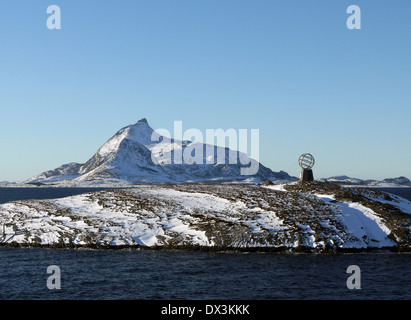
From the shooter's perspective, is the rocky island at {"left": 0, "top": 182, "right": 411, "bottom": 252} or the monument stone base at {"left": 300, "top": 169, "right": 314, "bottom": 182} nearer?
the rocky island at {"left": 0, "top": 182, "right": 411, "bottom": 252}

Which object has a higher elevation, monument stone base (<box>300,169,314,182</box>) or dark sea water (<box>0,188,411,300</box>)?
monument stone base (<box>300,169,314,182</box>)

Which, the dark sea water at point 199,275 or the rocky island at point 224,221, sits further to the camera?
the rocky island at point 224,221

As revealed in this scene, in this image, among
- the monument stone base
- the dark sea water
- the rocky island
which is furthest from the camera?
the monument stone base

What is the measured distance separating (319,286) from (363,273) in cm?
751

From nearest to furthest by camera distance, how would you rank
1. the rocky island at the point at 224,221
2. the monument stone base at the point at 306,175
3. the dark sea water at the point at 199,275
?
→ the dark sea water at the point at 199,275
the rocky island at the point at 224,221
the monument stone base at the point at 306,175

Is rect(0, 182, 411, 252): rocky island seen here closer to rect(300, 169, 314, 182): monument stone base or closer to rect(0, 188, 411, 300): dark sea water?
rect(0, 188, 411, 300): dark sea water

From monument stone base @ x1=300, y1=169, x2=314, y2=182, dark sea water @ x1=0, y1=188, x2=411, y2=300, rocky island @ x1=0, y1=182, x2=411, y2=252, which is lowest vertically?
dark sea water @ x1=0, y1=188, x2=411, y2=300

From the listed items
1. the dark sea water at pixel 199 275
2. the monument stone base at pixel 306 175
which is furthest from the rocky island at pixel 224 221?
the monument stone base at pixel 306 175

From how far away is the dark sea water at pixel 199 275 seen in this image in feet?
124

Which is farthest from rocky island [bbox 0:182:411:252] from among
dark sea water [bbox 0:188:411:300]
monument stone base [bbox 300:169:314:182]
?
monument stone base [bbox 300:169:314:182]

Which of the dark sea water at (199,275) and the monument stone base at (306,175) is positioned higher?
the monument stone base at (306,175)

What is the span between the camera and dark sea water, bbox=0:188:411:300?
124ft

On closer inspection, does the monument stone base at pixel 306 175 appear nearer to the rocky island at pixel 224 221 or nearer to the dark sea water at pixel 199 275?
the rocky island at pixel 224 221
